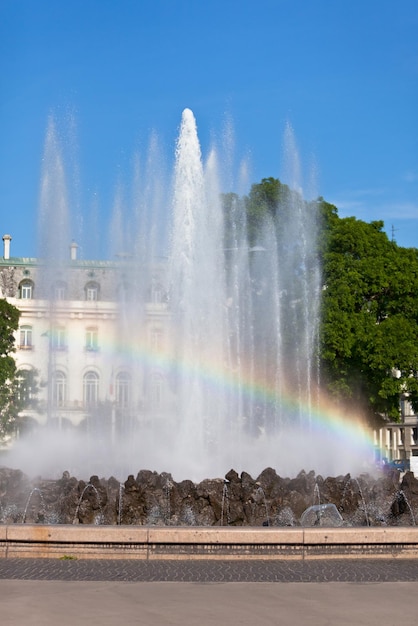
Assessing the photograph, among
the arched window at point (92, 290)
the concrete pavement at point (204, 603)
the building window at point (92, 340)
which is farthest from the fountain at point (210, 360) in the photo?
the arched window at point (92, 290)

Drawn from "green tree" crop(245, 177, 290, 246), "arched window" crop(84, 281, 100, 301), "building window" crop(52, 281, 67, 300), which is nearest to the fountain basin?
"building window" crop(52, 281, 67, 300)

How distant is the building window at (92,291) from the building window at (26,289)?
6.28 metres

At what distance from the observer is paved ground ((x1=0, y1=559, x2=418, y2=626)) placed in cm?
1047

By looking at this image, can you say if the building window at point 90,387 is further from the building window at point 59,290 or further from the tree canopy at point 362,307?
the building window at point 59,290

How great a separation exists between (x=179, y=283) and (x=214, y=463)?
18.7 feet

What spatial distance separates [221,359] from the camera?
32.2 meters

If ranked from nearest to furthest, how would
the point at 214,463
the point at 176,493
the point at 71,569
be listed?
1. the point at 71,569
2. the point at 176,493
3. the point at 214,463

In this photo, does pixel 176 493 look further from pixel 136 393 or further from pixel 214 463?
pixel 136 393

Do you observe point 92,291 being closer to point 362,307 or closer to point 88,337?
point 88,337

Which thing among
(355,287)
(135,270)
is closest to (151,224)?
(135,270)

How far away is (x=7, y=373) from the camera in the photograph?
5306 cm

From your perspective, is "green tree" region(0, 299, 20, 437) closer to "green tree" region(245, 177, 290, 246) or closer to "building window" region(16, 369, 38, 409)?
"building window" region(16, 369, 38, 409)

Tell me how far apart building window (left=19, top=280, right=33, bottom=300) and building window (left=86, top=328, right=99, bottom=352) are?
46.2 ft

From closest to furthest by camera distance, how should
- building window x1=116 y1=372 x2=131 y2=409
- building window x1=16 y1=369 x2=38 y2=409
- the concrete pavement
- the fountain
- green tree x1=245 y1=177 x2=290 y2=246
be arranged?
the concrete pavement → the fountain → building window x1=116 y1=372 x2=131 y2=409 → green tree x1=245 y1=177 x2=290 y2=246 → building window x1=16 y1=369 x2=38 y2=409
